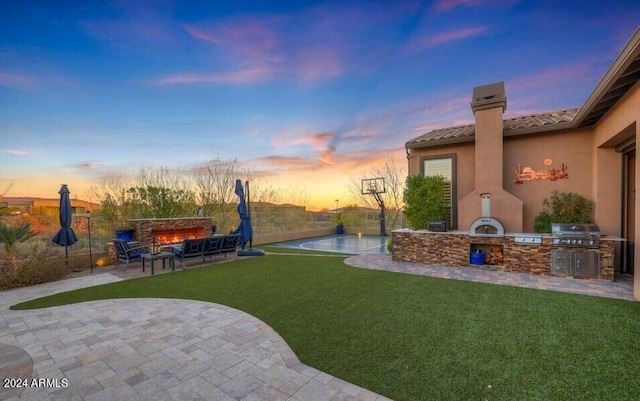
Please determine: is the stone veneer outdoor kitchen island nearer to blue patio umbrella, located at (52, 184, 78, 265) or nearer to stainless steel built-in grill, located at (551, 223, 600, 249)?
stainless steel built-in grill, located at (551, 223, 600, 249)

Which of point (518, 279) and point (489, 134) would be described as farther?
point (489, 134)

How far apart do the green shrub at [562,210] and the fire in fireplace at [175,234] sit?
12168mm

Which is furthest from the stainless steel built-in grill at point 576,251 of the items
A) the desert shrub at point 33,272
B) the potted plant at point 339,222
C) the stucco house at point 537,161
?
the desert shrub at point 33,272

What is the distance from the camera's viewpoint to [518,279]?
6.34 meters

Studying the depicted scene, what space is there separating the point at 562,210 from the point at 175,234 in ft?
42.9

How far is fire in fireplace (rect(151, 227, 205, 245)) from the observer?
10055 millimetres

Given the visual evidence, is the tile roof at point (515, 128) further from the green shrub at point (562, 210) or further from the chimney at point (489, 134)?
the green shrub at point (562, 210)

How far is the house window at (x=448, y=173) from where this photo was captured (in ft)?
30.8

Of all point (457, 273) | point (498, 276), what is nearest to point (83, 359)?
point (457, 273)

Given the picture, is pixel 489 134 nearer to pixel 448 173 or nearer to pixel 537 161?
pixel 537 161

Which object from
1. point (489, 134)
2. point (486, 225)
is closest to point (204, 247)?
point (486, 225)

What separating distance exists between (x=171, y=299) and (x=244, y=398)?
12.5 feet

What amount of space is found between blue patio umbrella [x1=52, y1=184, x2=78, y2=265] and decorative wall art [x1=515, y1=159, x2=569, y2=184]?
45.2 ft

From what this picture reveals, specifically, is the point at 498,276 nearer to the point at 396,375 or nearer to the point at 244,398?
the point at 396,375
